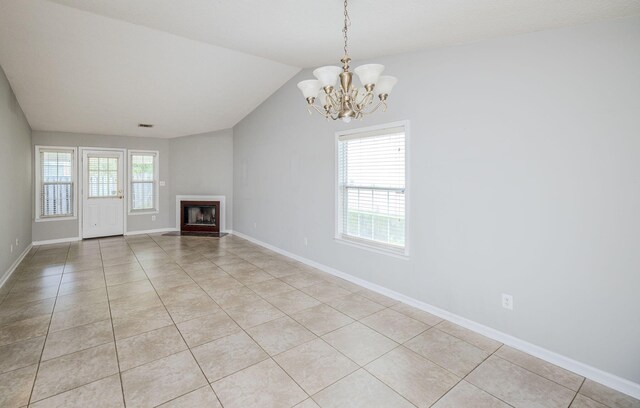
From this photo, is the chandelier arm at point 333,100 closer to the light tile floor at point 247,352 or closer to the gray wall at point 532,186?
the gray wall at point 532,186

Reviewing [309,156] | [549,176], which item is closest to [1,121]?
[309,156]

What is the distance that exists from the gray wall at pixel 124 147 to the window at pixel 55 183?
0.44 feet

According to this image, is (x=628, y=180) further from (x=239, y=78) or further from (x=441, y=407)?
(x=239, y=78)

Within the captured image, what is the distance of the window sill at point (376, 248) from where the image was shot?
11.4ft

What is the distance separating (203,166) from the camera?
7.82 metres

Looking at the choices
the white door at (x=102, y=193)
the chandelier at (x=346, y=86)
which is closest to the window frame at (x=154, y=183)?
the white door at (x=102, y=193)

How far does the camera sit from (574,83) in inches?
87.0

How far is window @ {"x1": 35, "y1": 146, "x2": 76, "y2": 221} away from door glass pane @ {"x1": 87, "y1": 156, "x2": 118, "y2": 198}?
0.33 m

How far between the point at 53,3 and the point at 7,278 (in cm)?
358

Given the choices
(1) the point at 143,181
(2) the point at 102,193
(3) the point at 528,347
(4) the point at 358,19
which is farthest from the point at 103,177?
(3) the point at 528,347

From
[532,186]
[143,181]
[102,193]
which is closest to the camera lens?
[532,186]

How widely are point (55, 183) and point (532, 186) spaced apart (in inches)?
325

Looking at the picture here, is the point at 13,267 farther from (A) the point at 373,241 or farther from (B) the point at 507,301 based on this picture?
(B) the point at 507,301

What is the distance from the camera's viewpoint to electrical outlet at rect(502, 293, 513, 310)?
8.50 feet
